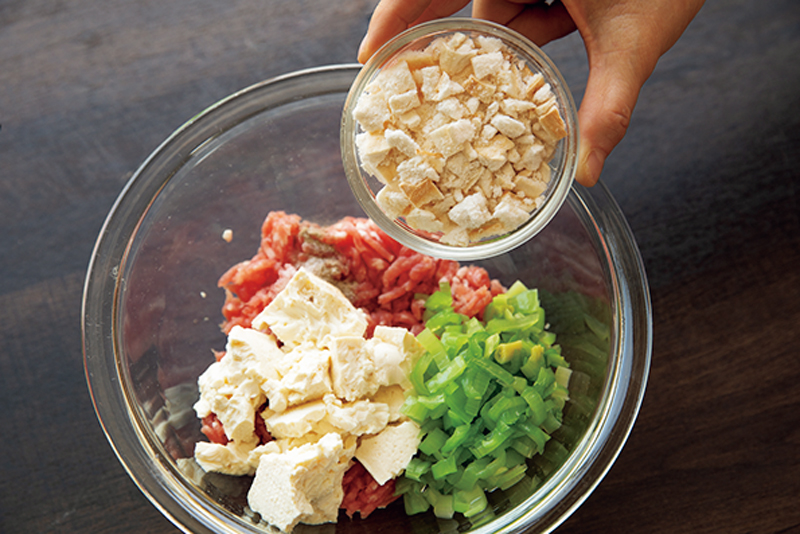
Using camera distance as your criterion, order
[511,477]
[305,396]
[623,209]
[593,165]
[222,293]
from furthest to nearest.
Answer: [623,209], [222,293], [511,477], [305,396], [593,165]

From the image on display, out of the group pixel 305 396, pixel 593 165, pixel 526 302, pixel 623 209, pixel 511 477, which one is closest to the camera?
pixel 593 165

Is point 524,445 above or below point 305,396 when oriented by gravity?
below

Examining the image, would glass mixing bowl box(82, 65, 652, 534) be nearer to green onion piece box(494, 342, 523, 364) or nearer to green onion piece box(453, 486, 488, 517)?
green onion piece box(453, 486, 488, 517)

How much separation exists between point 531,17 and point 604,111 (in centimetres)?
65

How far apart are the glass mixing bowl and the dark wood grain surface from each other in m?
0.34

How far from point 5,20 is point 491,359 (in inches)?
91.7

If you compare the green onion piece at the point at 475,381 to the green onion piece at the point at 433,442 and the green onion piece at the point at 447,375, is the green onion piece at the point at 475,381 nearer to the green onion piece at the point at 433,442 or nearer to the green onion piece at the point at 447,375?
the green onion piece at the point at 447,375

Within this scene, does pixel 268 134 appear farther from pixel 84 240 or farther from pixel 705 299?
pixel 705 299

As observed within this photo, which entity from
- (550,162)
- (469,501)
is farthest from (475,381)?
(550,162)

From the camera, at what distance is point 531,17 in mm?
1906

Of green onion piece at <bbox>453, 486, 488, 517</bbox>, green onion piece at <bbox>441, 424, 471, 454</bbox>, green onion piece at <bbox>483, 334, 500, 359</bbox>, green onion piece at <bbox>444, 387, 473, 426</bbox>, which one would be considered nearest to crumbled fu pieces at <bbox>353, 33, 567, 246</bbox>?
green onion piece at <bbox>483, 334, 500, 359</bbox>

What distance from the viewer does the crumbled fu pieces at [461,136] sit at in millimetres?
1395

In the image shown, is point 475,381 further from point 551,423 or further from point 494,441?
point 551,423

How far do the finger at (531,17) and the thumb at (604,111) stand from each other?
465 mm
